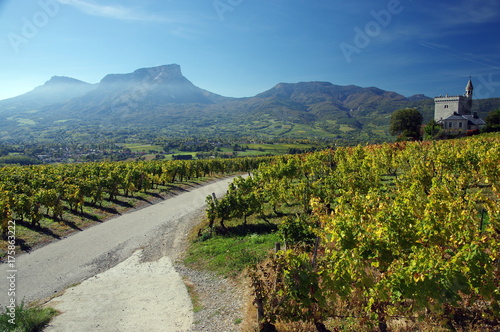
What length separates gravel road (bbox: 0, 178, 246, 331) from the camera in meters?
11.8

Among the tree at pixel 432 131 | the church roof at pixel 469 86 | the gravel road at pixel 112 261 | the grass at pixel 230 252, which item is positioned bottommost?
the gravel road at pixel 112 261

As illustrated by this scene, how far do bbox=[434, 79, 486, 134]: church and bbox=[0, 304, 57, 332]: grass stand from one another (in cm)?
Result: 7539

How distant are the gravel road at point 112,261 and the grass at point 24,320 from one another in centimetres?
114

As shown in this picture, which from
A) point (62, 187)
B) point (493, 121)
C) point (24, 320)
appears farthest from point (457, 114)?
point (24, 320)

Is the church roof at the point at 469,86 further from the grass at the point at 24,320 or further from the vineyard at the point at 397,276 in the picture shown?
the grass at the point at 24,320

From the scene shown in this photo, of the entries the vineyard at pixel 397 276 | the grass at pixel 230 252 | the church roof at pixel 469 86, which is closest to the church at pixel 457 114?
the church roof at pixel 469 86

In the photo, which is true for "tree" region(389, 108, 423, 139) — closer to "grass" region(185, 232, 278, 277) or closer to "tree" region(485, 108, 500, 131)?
"tree" region(485, 108, 500, 131)

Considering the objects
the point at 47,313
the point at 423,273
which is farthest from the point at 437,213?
the point at 47,313

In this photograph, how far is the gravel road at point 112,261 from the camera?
38.6 feet

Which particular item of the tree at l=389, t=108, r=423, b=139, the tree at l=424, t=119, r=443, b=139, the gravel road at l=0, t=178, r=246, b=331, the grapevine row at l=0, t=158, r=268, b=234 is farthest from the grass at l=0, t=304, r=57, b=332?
the tree at l=389, t=108, r=423, b=139

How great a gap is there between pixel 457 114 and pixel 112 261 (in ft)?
279

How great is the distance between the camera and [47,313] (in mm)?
9805

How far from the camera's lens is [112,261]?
15.3m

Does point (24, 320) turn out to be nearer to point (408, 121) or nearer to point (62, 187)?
point (62, 187)
